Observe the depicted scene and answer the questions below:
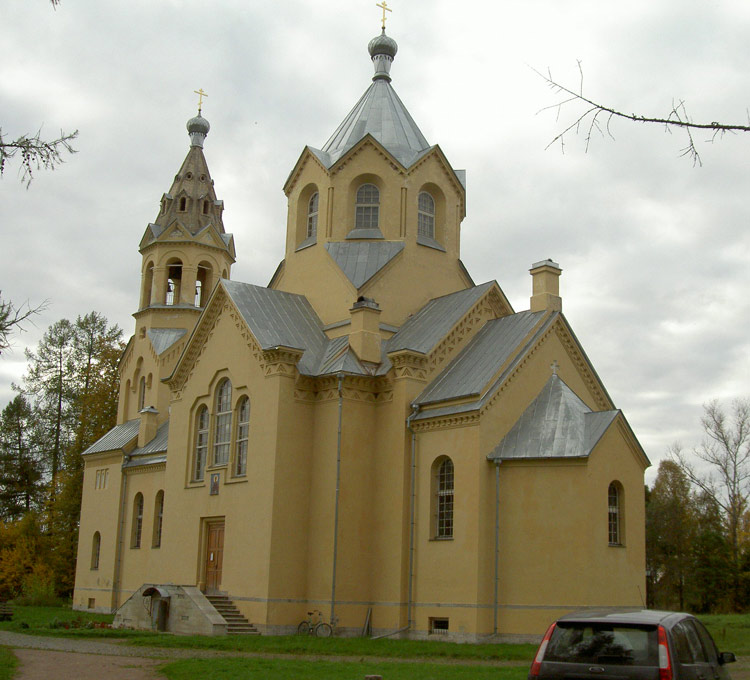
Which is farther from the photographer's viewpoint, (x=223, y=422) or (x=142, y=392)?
(x=142, y=392)

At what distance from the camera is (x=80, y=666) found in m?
16.2

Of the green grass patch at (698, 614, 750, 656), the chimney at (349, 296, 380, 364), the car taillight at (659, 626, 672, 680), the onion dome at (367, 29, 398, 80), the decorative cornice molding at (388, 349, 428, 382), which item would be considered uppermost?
the onion dome at (367, 29, 398, 80)

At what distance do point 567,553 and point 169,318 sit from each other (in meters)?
22.5

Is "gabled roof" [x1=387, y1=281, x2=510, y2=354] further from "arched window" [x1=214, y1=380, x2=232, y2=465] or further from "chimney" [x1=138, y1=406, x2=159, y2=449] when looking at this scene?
"chimney" [x1=138, y1=406, x2=159, y2=449]

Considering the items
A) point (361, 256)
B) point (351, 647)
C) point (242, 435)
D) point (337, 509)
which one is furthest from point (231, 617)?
point (361, 256)

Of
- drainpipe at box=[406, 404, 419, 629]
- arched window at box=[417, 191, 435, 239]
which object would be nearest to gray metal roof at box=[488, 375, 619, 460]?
drainpipe at box=[406, 404, 419, 629]

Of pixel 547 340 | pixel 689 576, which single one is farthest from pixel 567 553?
pixel 689 576

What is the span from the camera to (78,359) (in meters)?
52.4

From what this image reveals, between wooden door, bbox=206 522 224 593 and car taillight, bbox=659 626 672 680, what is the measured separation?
62.4 feet

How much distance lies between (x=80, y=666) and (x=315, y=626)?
860 centimetres

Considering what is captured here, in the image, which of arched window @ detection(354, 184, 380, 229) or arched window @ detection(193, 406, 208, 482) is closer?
arched window @ detection(193, 406, 208, 482)

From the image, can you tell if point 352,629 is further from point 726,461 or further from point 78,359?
point 78,359

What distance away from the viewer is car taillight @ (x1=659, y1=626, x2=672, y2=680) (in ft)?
28.6

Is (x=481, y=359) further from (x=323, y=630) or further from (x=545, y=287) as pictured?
(x=323, y=630)
